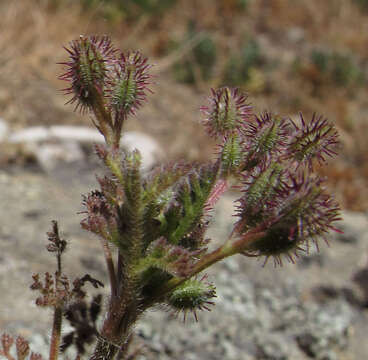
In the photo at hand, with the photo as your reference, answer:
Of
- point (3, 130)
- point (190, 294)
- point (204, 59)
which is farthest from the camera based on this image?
point (204, 59)

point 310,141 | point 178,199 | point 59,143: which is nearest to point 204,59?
point 59,143

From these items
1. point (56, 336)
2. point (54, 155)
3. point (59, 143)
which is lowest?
point (56, 336)

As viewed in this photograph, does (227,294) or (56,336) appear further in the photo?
(227,294)

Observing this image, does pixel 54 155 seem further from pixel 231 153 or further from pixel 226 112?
pixel 231 153

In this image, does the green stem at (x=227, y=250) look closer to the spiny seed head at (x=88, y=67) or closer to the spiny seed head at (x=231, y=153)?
the spiny seed head at (x=231, y=153)

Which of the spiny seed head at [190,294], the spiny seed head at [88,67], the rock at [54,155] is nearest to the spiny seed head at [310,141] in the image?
the spiny seed head at [190,294]

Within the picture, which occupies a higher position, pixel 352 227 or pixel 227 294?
pixel 352 227

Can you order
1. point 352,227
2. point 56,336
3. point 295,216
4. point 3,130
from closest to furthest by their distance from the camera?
point 295,216
point 56,336
point 352,227
point 3,130

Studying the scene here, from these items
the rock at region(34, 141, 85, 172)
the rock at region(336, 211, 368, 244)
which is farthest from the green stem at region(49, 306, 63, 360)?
the rock at region(34, 141, 85, 172)
